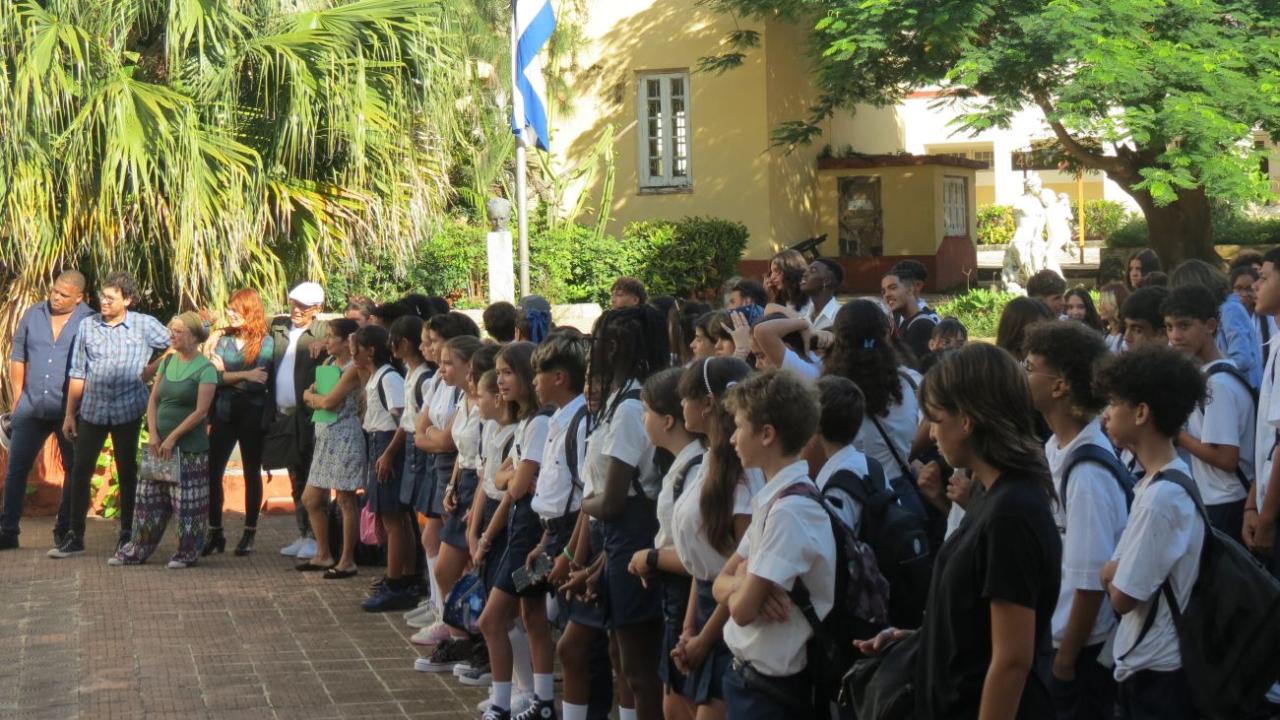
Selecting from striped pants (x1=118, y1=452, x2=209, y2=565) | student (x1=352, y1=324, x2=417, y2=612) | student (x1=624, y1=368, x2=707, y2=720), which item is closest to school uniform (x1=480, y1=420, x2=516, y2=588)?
student (x1=624, y1=368, x2=707, y2=720)

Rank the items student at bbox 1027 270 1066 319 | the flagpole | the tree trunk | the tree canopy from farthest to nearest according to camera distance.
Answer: the tree trunk → the tree canopy → the flagpole → student at bbox 1027 270 1066 319

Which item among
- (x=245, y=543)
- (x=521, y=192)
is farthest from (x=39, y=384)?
(x=521, y=192)

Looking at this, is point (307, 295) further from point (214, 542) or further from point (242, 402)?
point (214, 542)

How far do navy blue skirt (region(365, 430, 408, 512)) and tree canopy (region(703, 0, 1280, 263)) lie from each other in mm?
11849

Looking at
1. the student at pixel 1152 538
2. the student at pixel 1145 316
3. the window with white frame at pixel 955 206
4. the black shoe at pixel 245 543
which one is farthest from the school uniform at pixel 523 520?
the window with white frame at pixel 955 206

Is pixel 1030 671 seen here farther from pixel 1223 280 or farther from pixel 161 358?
pixel 161 358

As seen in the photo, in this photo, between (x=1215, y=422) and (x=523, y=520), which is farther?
(x=523, y=520)

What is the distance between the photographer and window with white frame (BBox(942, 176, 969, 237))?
98.1 ft

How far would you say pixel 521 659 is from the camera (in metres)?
7.01

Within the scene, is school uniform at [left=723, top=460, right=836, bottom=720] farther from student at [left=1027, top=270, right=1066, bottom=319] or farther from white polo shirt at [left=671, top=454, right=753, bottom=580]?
student at [left=1027, top=270, right=1066, bottom=319]

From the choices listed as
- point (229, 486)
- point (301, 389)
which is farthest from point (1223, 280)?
point (229, 486)

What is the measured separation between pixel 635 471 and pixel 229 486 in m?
8.25

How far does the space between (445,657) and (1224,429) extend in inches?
156

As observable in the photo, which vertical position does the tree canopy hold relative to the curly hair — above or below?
above
